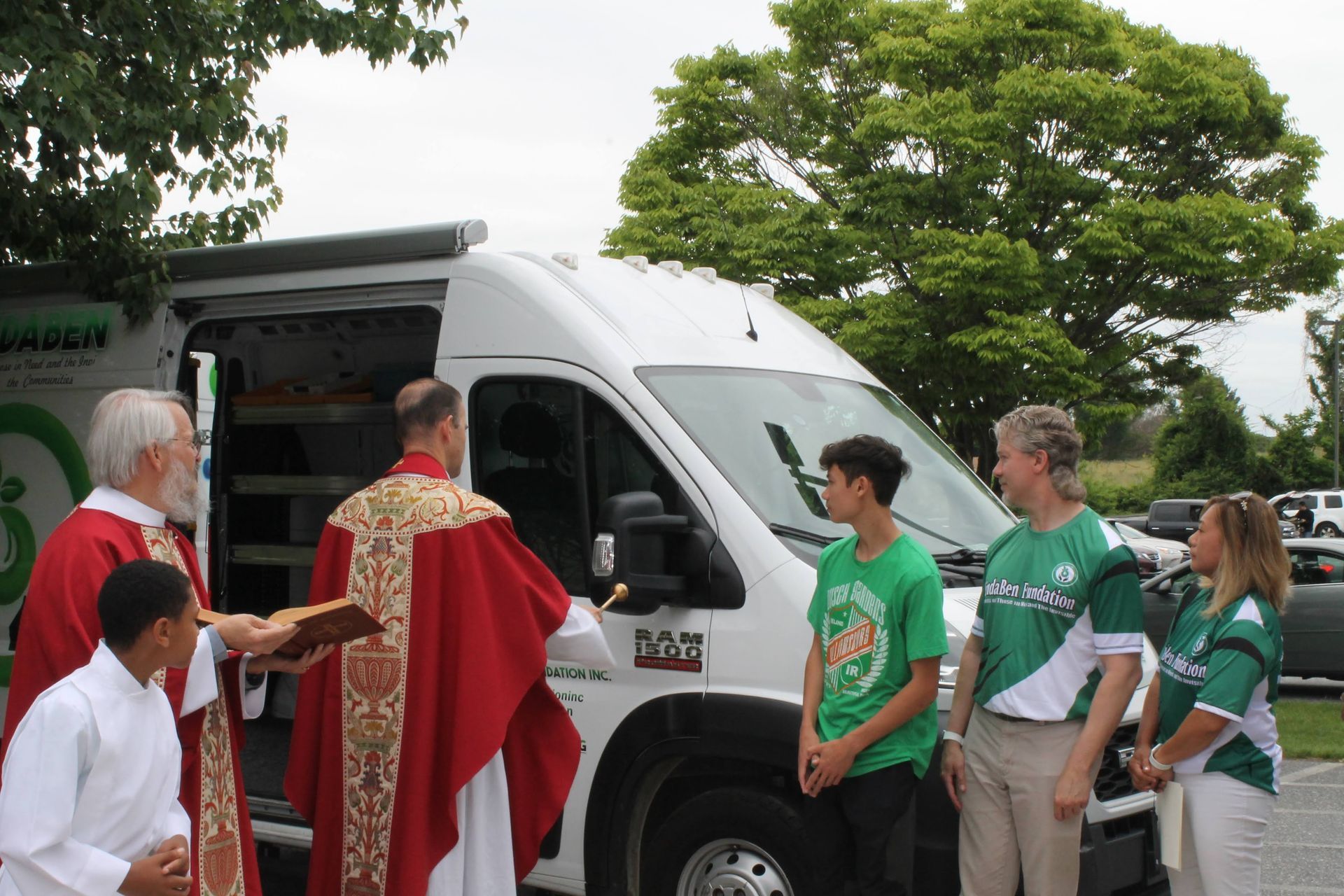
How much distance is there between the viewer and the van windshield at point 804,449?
4602mm

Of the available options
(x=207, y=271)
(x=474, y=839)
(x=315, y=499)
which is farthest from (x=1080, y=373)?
(x=474, y=839)

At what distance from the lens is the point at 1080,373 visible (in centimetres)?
2123

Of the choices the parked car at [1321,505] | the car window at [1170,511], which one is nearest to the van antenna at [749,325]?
the parked car at [1321,505]

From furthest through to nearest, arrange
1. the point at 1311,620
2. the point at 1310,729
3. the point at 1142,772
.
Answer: the point at 1311,620
the point at 1310,729
the point at 1142,772

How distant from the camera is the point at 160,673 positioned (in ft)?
10.5

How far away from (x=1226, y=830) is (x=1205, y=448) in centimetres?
5383

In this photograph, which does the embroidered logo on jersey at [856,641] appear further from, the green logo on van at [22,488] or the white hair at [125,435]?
the green logo on van at [22,488]

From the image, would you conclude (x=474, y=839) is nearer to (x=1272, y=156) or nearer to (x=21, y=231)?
(x=21, y=231)

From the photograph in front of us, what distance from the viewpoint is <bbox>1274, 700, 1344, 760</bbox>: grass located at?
980 cm

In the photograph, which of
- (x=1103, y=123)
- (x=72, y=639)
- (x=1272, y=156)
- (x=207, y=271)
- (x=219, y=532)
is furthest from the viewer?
(x=1272, y=156)

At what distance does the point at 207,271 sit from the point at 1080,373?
56.9 feet

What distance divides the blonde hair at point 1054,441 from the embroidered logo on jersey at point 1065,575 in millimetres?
209

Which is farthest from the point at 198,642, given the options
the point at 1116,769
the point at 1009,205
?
the point at 1009,205

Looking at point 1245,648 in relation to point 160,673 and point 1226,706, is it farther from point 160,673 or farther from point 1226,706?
point 160,673
